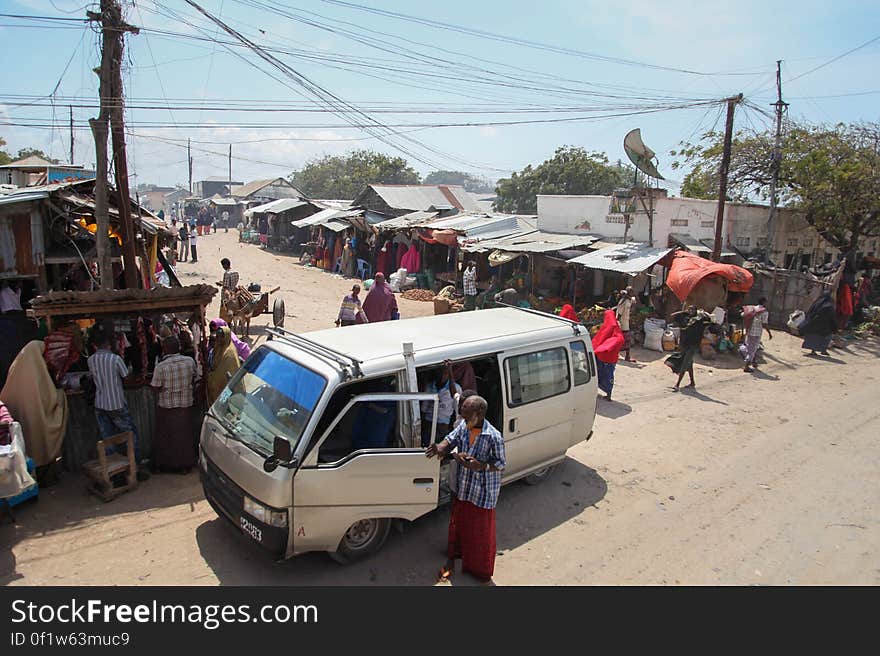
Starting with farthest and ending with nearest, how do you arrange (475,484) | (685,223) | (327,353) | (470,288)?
(470,288) → (685,223) → (327,353) → (475,484)

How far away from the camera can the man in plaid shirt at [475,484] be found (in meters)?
4.52

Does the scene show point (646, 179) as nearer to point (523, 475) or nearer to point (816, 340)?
point (816, 340)

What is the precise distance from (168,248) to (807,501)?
47.3 feet

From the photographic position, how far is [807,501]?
6539 millimetres

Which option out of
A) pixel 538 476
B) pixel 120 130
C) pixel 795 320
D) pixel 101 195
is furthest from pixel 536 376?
pixel 795 320

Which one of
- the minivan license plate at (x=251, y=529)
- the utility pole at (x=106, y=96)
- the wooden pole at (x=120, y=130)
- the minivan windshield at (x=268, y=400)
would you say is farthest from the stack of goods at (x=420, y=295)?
the minivan license plate at (x=251, y=529)

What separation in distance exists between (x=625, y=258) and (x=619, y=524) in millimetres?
10072

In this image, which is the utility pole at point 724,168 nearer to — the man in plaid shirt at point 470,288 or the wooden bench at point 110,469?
the man in plaid shirt at point 470,288

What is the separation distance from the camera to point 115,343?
6234 mm

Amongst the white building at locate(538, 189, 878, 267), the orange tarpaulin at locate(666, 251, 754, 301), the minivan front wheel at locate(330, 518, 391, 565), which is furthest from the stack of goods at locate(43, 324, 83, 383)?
the white building at locate(538, 189, 878, 267)

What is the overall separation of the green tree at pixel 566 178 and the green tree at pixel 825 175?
51.0ft

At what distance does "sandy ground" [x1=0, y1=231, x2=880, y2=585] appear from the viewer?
479cm

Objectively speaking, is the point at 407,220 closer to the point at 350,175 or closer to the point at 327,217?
the point at 327,217
